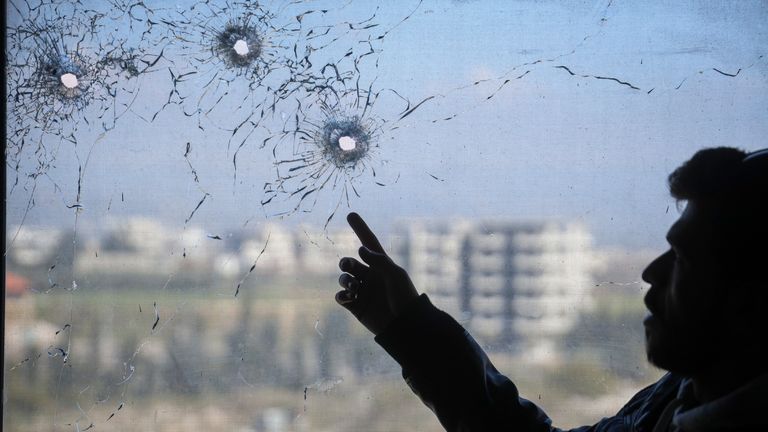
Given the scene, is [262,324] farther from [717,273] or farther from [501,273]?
[717,273]

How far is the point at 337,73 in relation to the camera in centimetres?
108

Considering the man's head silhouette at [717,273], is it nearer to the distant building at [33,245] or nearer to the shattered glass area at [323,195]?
the shattered glass area at [323,195]

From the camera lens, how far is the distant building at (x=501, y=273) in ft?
3.52

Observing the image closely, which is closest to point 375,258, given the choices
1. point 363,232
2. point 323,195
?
point 363,232

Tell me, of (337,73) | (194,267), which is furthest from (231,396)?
(337,73)

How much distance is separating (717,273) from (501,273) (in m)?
0.41

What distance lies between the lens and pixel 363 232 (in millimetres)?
1001

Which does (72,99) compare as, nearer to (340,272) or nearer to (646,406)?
(340,272)

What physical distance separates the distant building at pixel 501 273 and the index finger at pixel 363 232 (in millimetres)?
82

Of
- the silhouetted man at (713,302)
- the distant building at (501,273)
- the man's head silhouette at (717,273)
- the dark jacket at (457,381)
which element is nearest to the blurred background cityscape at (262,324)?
the distant building at (501,273)

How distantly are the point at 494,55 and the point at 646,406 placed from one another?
1.90 feet

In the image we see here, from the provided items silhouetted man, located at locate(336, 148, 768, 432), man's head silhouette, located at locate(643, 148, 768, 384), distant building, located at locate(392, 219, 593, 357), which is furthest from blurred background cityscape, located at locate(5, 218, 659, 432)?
man's head silhouette, located at locate(643, 148, 768, 384)

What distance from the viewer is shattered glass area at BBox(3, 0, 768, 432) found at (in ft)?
3.51

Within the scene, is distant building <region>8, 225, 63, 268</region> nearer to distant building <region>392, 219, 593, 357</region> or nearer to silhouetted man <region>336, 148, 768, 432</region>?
distant building <region>392, 219, 593, 357</region>
